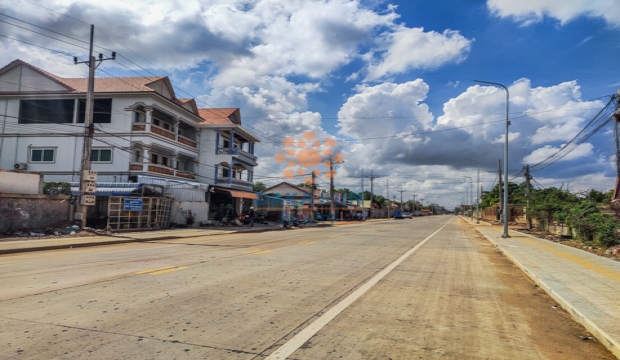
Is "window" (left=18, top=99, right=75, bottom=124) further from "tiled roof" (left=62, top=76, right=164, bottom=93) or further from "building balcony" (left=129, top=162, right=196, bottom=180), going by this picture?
"building balcony" (left=129, top=162, right=196, bottom=180)

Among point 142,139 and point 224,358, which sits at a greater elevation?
point 142,139

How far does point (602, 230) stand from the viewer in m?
18.5

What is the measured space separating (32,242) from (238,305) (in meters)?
14.1

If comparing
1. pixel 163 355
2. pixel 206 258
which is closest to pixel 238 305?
pixel 163 355

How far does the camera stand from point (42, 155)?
32.2m

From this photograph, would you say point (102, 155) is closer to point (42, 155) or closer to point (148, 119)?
point (148, 119)

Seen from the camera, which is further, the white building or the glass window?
the glass window

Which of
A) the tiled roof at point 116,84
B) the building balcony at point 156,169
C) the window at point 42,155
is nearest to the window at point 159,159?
the building balcony at point 156,169

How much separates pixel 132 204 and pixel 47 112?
15.1m

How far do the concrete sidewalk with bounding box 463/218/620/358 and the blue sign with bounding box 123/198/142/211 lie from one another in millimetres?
19536

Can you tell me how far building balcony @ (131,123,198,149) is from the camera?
31.2 m

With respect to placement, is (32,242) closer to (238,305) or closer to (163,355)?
(238,305)

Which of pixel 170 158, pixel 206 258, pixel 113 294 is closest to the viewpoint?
pixel 113 294

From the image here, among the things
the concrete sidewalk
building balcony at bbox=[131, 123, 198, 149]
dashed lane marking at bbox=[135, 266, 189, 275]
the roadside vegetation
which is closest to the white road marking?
the concrete sidewalk
